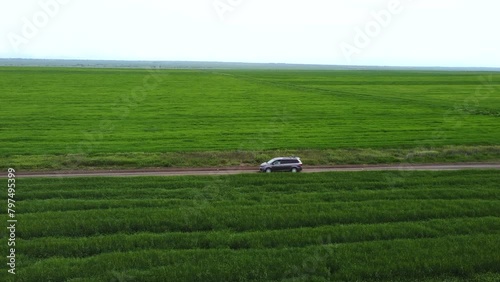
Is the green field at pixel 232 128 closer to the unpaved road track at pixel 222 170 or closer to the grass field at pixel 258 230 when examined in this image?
the unpaved road track at pixel 222 170

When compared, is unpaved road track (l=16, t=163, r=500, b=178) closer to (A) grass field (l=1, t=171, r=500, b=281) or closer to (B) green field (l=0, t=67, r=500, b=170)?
(B) green field (l=0, t=67, r=500, b=170)

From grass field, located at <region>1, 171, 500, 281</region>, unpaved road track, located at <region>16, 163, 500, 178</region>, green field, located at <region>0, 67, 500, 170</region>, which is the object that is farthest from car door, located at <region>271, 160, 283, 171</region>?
grass field, located at <region>1, 171, 500, 281</region>

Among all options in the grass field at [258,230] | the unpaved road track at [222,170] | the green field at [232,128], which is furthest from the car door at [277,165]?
the grass field at [258,230]

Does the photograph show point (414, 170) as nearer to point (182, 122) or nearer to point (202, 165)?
point (202, 165)

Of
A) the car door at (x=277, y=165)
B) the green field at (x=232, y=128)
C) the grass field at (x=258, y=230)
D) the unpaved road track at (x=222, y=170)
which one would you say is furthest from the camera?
the green field at (x=232, y=128)

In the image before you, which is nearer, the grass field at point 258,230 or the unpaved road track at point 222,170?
the grass field at point 258,230

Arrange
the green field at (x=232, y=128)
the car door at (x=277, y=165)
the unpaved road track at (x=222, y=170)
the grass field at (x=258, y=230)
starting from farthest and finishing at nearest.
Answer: the green field at (x=232, y=128)
the car door at (x=277, y=165)
the unpaved road track at (x=222, y=170)
the grass field at (x=258, y=230)

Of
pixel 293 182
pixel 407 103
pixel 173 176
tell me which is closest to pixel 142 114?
pixel 173 176

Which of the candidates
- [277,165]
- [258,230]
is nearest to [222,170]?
[277,165]
